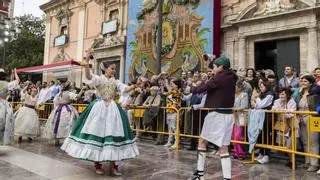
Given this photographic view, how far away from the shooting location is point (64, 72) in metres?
24.3

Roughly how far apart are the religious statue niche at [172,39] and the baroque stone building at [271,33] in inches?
41.7

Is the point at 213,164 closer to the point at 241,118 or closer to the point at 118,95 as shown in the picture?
the point at 241,118

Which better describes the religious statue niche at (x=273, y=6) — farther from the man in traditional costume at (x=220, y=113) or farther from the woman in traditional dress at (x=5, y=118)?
the woman in traditional dress at (x=5, y=118)

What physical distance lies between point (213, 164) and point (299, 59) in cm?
755

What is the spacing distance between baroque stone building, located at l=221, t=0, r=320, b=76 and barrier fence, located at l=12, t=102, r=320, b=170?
5.70 metres

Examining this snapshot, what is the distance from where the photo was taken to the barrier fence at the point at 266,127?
6.54 m

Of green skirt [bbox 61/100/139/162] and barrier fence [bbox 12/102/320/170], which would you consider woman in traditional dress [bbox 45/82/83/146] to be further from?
green skirt [bbox 61/100/139/162]

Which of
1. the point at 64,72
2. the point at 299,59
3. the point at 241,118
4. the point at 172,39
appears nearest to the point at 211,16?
the point at 172,39

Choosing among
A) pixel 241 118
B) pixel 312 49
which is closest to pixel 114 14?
pixel 312 49

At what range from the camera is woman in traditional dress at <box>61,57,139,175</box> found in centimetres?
564

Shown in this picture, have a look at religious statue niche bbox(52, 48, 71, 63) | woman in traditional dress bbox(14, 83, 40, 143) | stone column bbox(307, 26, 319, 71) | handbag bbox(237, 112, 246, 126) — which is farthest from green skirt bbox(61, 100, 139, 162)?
religious statue niche bbox(52, 48, 71, 63)

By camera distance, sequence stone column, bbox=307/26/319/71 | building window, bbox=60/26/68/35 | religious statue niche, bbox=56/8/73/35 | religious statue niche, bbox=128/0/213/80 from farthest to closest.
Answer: building window, bbox=60/26/68/35, religious statue niche, bbox=56/8/73/35, religious statue niche, bbox=128/0/213/80, stone column, bbox=307/26/319/71

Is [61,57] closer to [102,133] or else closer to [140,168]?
[140,168]

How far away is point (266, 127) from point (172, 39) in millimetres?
9833
